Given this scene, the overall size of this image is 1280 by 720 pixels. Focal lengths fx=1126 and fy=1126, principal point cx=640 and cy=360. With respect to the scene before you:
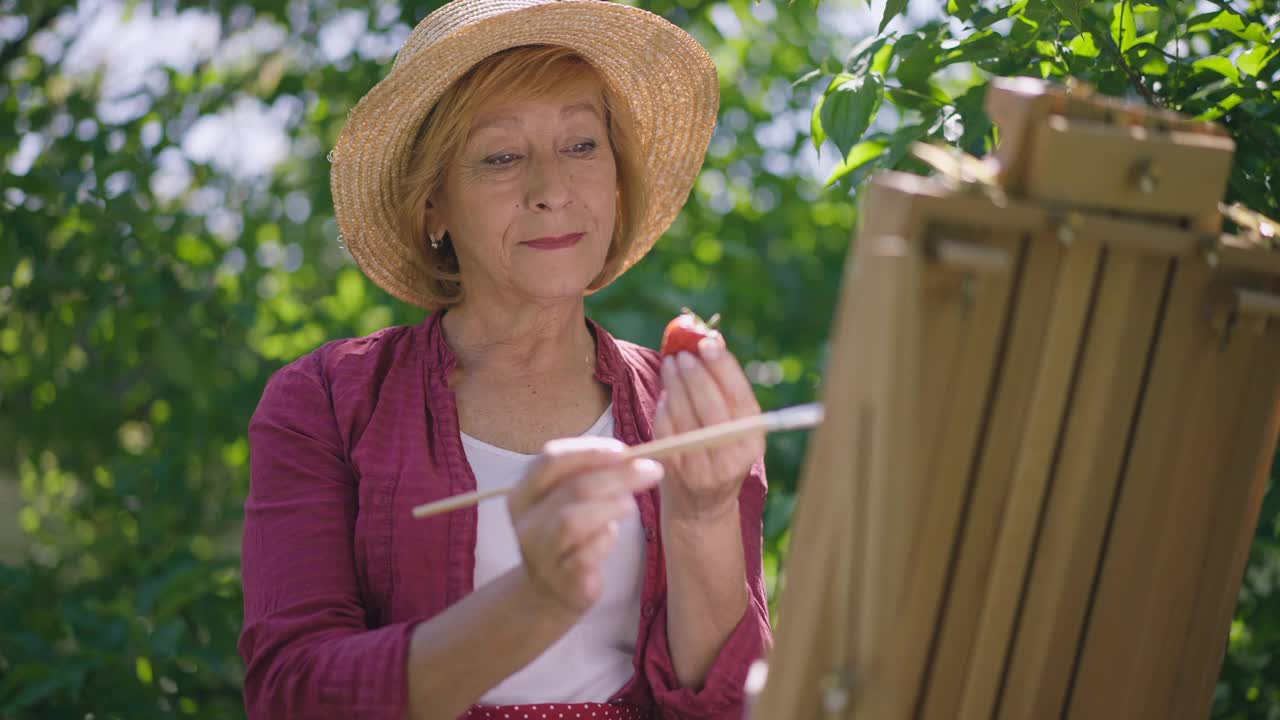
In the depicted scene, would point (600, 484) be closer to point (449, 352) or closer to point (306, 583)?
point (306, 583)

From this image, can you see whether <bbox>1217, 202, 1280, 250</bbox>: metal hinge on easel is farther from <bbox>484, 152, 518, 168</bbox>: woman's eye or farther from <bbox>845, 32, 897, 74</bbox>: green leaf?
<bbox>484, 152, 518, 168</bbox>: woman's eye

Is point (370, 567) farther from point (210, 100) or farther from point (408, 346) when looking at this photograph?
point (210, 100)

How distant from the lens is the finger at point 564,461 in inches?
48.4

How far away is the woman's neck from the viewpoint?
2.04 m

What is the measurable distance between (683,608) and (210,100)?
275 cm

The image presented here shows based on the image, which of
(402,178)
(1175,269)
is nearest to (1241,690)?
(1175,269)

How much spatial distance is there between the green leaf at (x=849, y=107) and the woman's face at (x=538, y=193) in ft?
1.31

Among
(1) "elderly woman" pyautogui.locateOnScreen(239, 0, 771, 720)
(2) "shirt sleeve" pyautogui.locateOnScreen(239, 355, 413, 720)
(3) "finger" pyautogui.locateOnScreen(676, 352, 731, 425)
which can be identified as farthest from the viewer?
(1) "elderly woman" pyautogui.locateOnScreen(239, 0, 771, 720)

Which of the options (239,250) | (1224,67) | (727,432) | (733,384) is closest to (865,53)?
(1224,67)

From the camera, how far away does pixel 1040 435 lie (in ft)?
3.70

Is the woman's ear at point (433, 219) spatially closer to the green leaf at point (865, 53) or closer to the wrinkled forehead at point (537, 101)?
the wrinkled forehead at point (537, 101)

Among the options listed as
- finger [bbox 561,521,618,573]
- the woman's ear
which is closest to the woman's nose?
the woman's ear

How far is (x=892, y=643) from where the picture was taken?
1065 millimetres

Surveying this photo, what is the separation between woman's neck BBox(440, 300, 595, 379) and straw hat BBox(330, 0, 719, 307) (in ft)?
0.66
